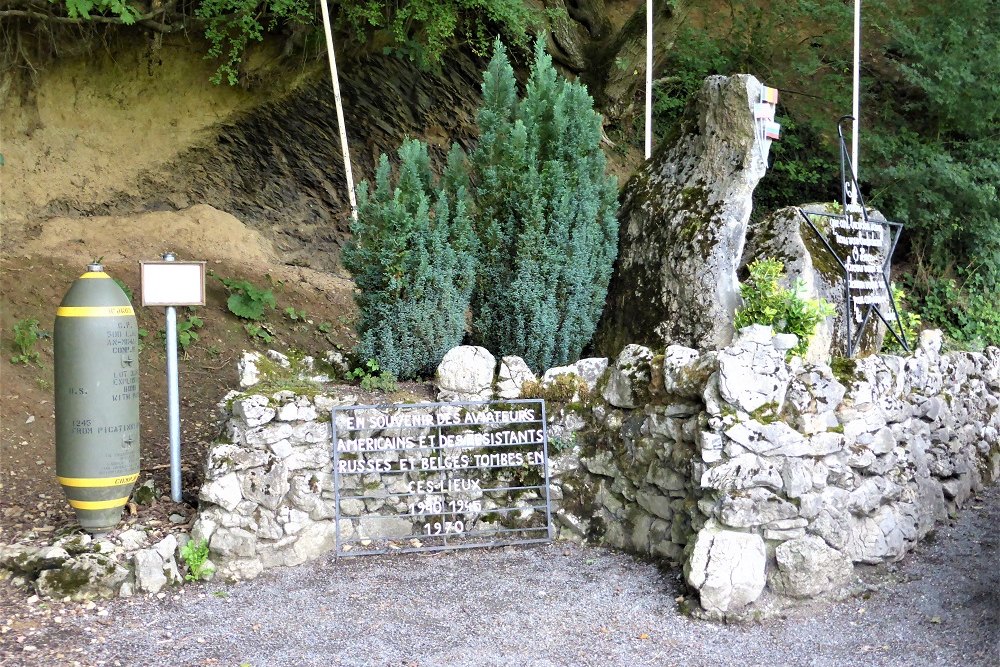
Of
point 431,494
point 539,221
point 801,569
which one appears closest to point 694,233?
point 539,221

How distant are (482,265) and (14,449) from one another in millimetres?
4049

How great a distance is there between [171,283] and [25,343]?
3.12 meters

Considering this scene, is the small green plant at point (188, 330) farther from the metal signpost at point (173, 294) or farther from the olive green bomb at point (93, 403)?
the olive green bomb at point (93, 403)

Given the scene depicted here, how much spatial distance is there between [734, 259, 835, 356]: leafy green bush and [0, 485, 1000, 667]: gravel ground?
5.25 feet

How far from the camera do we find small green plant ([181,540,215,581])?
16.2ft

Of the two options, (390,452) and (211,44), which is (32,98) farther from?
(390,452)

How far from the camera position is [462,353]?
5750mm

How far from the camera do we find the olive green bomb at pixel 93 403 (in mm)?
4953

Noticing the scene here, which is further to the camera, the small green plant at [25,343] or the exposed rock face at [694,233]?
the small green plant at [25,343]

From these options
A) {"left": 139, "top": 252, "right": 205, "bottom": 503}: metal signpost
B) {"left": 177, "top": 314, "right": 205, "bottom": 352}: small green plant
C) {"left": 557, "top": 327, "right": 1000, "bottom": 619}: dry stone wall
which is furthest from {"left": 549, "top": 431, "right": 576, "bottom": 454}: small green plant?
{"left": 177, "top": 314, "right": 205, "bottom": 352}: small green plant

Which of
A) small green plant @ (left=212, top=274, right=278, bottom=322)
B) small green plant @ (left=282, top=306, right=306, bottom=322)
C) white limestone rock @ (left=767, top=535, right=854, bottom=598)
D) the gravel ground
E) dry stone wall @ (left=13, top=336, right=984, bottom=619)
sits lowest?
the gravel ground

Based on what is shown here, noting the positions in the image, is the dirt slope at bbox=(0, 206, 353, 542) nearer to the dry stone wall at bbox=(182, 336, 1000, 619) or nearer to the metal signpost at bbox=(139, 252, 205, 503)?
the metal signpost at bbox=(139, 252, 205, 503)

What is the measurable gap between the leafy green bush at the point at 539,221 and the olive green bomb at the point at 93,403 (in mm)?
2554

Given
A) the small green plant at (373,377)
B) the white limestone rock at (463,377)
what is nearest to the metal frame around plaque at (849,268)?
the white limestone rock at (463,377)
